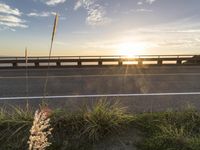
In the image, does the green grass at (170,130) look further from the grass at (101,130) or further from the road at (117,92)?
the road at (117,92)

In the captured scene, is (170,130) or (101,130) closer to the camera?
(170,130)

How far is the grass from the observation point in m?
5.22

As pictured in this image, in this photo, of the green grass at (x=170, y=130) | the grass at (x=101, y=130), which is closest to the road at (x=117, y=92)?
the green grass at (x=170, y=130)

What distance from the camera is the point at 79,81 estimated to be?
14.7 m

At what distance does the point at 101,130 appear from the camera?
556cm

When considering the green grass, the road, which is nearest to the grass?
the green grass

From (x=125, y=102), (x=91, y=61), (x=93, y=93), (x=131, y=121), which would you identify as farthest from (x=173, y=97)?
(x=91, y=61)

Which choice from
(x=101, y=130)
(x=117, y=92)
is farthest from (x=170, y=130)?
(x=117, y=92)

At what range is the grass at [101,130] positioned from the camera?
17.1 feet

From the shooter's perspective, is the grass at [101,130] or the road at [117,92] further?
the road at [117,92]

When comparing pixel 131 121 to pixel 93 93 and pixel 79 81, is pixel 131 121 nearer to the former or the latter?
pixel 93 93

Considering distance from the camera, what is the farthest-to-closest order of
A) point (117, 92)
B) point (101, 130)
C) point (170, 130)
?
point (117, 92), point (101, 130), point (170, 130)

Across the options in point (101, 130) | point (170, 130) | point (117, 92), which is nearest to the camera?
point (170, 130)

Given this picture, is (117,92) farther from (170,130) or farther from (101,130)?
(170,130)
